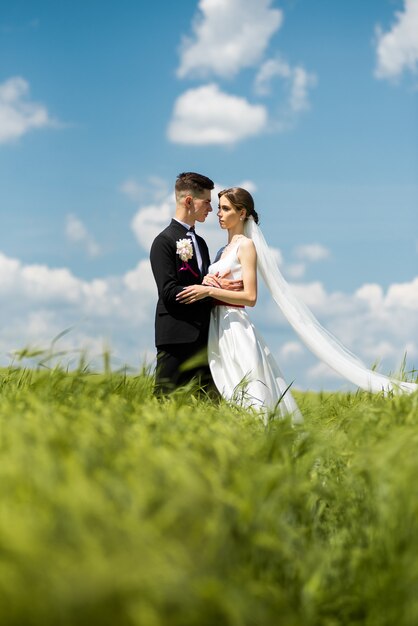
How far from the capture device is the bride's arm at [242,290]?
723 centimetres

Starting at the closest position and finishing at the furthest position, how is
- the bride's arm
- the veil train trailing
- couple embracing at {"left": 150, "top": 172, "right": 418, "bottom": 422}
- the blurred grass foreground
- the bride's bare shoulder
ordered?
the blurred grass foreground
the bride's arm
couple embracing at {"left": 150, "top": 172, "right": 418, "bottom": 422}
the bride's bare shoulder
the veil train trailing

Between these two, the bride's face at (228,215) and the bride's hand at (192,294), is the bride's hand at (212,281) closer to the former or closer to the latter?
the bride's hand at (192,294)

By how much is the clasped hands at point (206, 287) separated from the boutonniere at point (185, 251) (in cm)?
25

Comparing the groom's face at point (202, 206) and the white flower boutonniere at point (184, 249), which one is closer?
the white flower boutonniere at point (184, 249)

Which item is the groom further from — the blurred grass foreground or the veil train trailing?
the blurred grass foreground

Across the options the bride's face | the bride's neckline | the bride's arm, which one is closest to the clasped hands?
the bride's arm

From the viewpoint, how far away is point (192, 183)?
25.6ft

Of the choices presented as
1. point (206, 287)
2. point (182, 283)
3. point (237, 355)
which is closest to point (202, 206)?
point (182, 283)

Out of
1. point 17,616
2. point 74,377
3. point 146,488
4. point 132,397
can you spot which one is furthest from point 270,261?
point 17,616

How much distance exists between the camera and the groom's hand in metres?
7.34

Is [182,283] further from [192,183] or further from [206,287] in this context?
[192,183]

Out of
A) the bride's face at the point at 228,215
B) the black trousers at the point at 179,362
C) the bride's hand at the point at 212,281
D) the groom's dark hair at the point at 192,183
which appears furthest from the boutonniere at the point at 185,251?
the black trousers at the point at 179,362

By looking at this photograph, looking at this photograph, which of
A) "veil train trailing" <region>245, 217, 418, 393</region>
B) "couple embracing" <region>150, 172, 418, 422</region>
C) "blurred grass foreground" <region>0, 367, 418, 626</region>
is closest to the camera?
"blurred grass foreground" <region>0, 367, 418, 626</region>

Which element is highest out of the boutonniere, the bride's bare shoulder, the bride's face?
the bride's face
